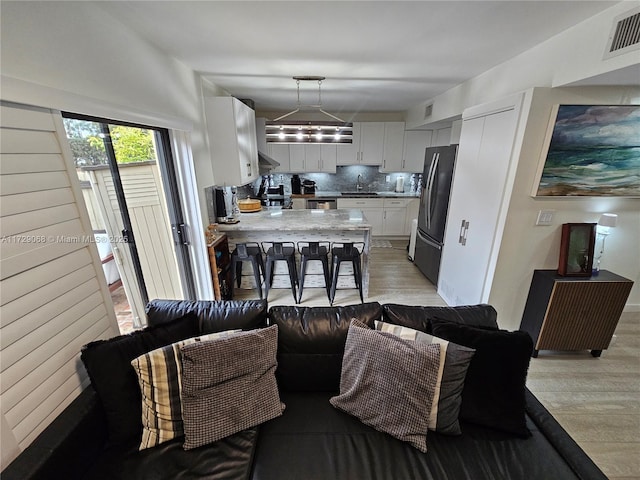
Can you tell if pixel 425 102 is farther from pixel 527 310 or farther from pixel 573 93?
pixel 527 310

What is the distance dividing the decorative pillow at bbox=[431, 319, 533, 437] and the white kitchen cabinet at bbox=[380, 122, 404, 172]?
465cm

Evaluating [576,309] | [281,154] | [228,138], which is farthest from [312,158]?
[576,309]

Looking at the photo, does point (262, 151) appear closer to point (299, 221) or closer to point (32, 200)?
point (299, 221)

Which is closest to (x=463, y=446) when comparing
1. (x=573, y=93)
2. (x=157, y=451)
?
(x=157, y=451)

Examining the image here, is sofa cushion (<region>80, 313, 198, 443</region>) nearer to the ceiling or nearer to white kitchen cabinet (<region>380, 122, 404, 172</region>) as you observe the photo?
the ceiling

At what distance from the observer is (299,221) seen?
3248 mm

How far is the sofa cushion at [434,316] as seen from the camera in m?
1.44

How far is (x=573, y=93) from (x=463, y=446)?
7.98 ft

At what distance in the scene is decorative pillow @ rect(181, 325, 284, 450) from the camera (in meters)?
1.16

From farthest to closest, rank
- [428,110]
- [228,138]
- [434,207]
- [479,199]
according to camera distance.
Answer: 1. [428,110]
2. [434,207]
3. [228,138]
4. [479,199]

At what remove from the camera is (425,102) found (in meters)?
4.17

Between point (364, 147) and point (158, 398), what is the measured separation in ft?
17.1

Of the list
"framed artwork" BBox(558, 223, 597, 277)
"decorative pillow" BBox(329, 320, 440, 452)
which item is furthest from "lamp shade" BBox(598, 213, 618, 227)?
"decorative pillow" BBox(329, 320, 440, 452)

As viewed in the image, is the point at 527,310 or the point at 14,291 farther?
the point at 527,310
